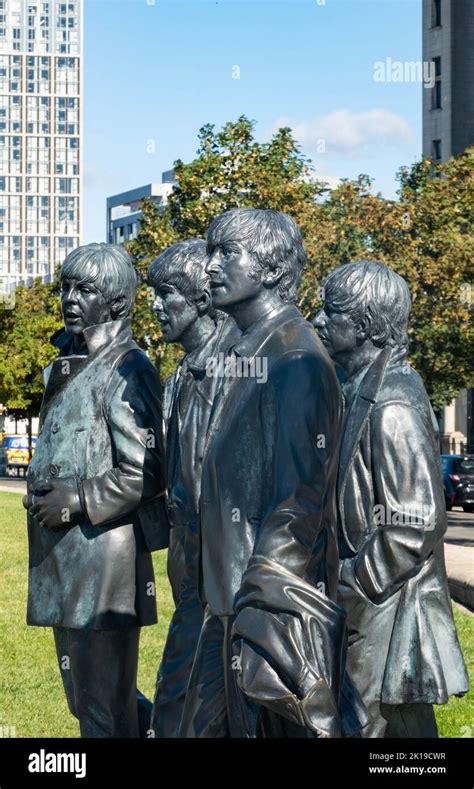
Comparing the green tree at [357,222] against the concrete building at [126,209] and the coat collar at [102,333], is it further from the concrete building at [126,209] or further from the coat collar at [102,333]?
the concrete building at [126,209]

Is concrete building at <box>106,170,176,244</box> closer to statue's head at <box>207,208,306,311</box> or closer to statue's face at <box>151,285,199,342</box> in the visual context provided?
statue's face at <box>151,285,199,342</box>

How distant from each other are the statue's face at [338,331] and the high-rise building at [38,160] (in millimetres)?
182560

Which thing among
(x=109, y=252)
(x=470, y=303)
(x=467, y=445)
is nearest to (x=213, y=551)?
(x=109, y=252)

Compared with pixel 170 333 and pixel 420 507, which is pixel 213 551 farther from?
pixel 170 333

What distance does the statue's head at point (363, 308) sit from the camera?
522 cm

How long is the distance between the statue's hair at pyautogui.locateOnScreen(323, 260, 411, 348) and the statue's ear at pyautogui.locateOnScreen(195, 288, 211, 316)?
3.02 ft

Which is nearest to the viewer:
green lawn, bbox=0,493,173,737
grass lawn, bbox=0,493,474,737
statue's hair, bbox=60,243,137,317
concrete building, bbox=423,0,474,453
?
statue's hair, bbox=60,243,137,317

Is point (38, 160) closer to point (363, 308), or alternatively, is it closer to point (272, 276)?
point (363, 308)

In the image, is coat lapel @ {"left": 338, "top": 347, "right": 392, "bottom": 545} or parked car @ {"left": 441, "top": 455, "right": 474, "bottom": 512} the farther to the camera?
parked car @ {"left": 441, "top": 455, "right": 474, "bottom": 512}

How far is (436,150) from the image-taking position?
63.4 meters

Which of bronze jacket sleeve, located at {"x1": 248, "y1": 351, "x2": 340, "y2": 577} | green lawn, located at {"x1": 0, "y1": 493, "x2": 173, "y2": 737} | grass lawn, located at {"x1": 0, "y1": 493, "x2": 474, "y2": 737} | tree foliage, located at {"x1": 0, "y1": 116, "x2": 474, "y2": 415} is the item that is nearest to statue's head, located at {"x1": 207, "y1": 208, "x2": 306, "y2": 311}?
bronze jacket sleeve, located at {"x1": 248, "y1": 351, "x2": 340, "y2": 577}

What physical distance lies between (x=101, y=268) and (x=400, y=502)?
147 cm

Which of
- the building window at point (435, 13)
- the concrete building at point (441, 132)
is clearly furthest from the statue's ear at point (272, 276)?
the building window at point (435, 13)

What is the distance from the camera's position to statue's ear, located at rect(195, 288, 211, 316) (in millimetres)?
6102
